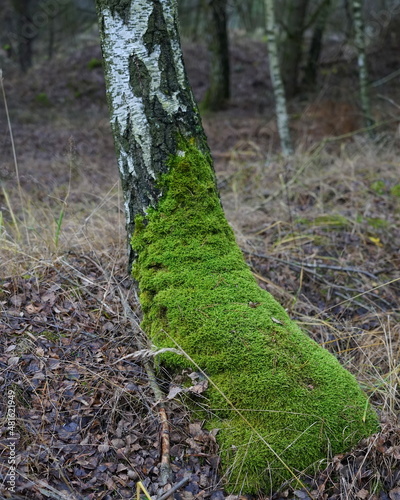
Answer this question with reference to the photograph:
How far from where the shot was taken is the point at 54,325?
9.61ft

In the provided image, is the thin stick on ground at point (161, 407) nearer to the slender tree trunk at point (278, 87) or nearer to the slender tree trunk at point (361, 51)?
the slender tree trunk at point (278, 87)

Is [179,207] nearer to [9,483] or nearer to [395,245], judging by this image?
[9,483]

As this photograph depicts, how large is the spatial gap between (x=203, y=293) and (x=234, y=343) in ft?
1.17

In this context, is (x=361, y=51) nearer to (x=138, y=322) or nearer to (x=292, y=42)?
(x=292, y=42)

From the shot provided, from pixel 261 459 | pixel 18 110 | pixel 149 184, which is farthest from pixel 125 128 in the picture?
pixel 18 110

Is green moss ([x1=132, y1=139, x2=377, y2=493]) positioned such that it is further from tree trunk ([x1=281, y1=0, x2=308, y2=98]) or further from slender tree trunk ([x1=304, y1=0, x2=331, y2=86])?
slender tree trunk ([x1=304, y1=0, x2=331, y2=86])

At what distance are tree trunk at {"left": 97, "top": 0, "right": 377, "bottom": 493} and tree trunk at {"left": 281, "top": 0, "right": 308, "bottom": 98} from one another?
11793 mm

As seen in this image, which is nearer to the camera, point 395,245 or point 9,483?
point 9,483

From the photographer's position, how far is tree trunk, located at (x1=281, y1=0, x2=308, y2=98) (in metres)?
13.1

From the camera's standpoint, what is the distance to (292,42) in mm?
13352

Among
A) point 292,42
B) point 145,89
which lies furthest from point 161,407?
point 292,42

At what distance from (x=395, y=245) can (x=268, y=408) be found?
329cm

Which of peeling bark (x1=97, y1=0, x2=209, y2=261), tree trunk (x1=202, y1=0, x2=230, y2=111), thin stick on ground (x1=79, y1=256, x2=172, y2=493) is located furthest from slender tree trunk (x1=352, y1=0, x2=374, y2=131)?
thin stick on ground (x1=79, y1=256, x2=172, y2=493)

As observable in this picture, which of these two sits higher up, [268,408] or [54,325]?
[54,325]
